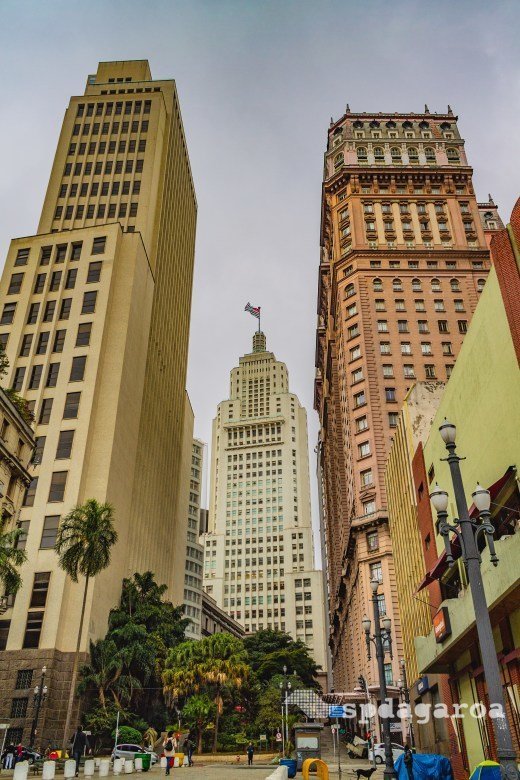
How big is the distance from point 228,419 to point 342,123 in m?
102

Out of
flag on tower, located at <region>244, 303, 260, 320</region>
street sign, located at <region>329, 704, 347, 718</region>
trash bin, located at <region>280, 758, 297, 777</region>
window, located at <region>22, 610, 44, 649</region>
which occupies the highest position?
flag on tower, located at <region>244, 303, 260, 320</region>

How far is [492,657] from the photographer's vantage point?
1150cm

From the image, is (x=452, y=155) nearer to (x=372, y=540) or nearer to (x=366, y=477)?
(x=366, y=477)

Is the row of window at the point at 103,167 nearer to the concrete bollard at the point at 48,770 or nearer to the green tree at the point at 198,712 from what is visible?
the green tree at the point at 198,712

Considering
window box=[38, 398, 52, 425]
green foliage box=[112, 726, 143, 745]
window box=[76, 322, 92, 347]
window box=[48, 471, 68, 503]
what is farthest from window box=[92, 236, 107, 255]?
green foliage box=[112, 726, 143, 745]

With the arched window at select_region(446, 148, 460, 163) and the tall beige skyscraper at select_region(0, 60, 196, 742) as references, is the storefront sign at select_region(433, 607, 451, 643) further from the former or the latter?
the arched window at select_region(446, 148, 460, 163)

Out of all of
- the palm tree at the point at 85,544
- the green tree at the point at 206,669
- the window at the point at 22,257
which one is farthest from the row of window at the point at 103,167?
the green tree at the point at 206,669

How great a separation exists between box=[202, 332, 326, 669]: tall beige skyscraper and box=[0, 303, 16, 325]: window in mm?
107151

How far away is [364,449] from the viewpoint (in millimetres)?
72188

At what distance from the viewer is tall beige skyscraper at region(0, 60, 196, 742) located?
2083 inches

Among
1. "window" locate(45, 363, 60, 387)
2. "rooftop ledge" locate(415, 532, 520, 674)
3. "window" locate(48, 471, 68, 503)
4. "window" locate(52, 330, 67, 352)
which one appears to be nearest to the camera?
"rooftop ledge" locate(415, 532, 520, 674)

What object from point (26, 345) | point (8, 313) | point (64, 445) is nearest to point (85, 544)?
point (64, 445)

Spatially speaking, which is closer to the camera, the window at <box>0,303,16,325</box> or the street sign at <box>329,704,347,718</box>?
the street sign at <box>329,704,347,718</box>

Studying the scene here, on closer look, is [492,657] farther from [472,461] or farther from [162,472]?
[162,472]
